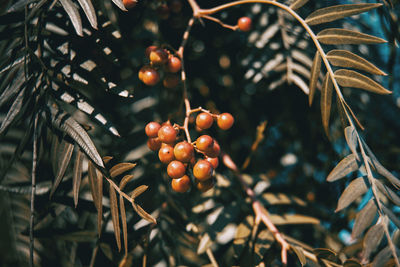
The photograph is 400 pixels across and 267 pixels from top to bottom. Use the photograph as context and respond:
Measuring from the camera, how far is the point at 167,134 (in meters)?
0.71

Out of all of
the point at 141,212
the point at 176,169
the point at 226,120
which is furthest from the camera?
the point at 226,120

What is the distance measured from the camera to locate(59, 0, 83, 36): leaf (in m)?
0.61

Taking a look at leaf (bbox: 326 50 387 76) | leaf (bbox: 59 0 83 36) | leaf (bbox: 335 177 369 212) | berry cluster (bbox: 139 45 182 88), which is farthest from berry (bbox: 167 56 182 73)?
leaf (bbox: 335 177 369 212)

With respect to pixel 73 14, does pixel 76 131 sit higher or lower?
lower

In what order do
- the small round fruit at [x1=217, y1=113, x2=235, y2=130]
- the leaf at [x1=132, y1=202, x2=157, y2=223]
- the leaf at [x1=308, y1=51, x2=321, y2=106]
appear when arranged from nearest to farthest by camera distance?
the leaf at [x1=132, y1=202, x2=157, y2=223] → the leaf at [x1=308, y1=51, x2=321, y2=106] → the small round fruit at [x1=217, y1=113, x2=235, y2=130]

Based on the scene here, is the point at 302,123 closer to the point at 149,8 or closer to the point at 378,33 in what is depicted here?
the point at 378,33

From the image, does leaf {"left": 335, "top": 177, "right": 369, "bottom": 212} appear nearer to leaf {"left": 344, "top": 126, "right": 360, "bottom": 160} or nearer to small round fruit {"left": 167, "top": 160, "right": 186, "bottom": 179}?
leaf {"left": 344, "top": 126, "right": 360, "bottom": 160}

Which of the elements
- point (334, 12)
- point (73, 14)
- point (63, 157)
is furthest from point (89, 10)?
point (334, 12)

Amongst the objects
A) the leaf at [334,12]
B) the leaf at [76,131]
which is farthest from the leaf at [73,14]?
the leaf at [334,12]

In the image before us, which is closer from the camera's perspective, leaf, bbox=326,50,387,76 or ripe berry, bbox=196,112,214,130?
leaf, bbox=326,50,387,76

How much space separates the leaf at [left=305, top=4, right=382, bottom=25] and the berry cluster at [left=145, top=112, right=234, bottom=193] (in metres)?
0.29

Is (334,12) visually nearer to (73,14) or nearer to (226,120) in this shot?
(226,120)

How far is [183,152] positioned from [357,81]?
1.25ft

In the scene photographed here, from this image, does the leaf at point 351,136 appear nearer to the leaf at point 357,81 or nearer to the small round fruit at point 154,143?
the leaf at point 357,81
